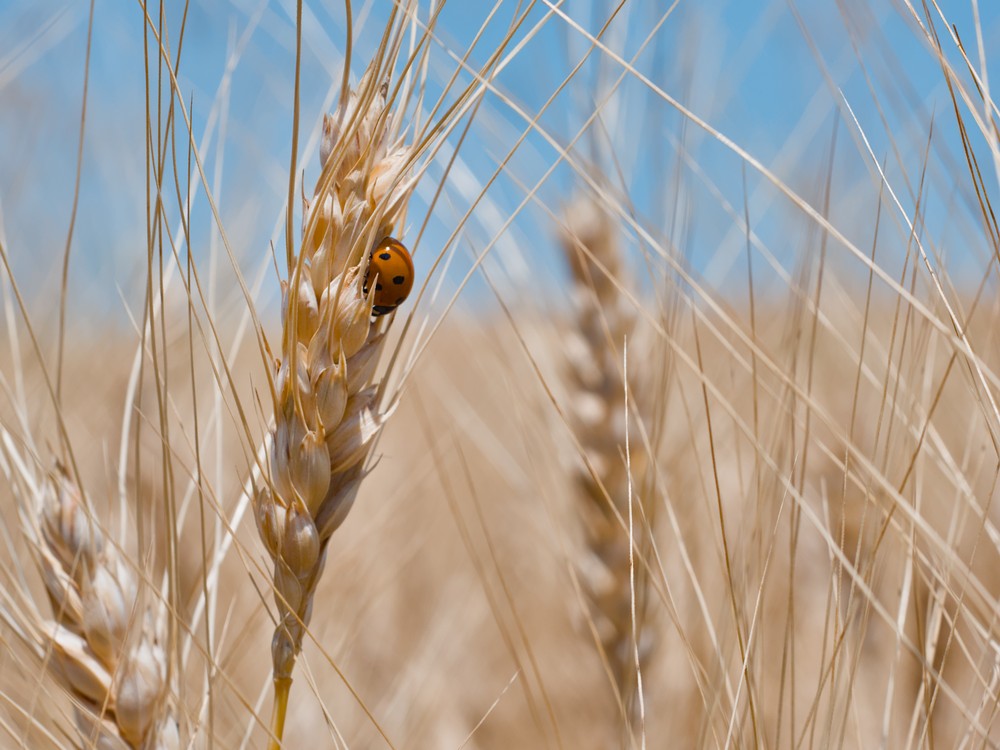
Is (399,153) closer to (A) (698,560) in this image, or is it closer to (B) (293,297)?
(B) (293,297)

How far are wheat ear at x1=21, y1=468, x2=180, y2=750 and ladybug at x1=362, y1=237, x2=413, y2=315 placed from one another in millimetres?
182

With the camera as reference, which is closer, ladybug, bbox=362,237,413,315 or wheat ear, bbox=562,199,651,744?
ladybug, bbox=362,237,413,315

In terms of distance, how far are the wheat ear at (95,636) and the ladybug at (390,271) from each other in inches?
7.2

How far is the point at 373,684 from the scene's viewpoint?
3.88 ft

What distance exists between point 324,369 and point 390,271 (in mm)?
75

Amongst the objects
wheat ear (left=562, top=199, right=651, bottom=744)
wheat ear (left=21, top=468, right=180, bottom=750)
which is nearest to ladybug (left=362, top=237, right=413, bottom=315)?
wheat ear (left=21, top=468, right=180, bottom=750)

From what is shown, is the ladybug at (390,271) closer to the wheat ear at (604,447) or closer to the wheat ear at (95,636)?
the wheat ear at (95,636)

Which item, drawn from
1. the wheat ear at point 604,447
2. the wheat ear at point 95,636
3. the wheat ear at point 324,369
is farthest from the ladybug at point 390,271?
the wheat ear at point 604,447

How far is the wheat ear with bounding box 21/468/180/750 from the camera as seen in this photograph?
486 mm

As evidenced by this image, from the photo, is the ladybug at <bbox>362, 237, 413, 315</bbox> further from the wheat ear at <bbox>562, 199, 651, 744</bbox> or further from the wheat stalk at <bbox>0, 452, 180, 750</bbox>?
the wheat ear at <bbox>562, 199, 651, 744</bbox>

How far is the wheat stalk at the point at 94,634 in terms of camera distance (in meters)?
0.49

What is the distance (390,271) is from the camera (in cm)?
48

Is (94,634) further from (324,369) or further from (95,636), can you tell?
(324,369)

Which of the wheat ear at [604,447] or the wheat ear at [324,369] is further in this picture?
the wheat ear at [604,447]
